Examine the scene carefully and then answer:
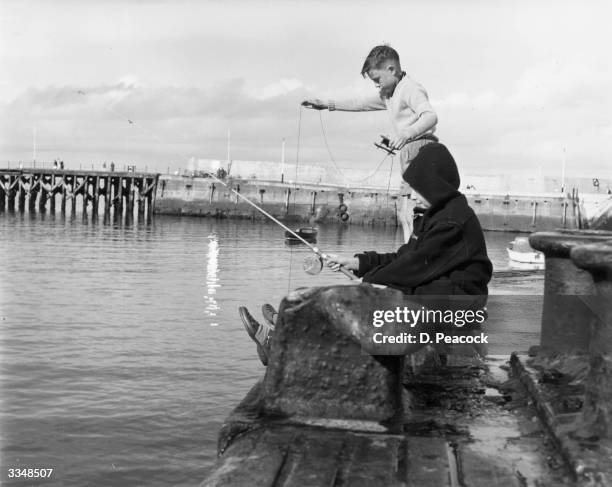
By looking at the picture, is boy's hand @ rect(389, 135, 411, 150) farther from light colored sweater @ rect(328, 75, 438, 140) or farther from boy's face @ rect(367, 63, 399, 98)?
boy's face @ rect(367, 63, 399, 98)

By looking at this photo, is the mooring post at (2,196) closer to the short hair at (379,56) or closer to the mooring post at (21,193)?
the mooring post at (21,193)

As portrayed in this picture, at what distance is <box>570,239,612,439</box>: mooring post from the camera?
3.63 m

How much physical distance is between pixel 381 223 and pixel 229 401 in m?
67.5

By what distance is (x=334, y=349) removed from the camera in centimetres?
436

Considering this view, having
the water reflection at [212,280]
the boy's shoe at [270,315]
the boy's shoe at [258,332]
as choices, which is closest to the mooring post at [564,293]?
the boy's shoe at [258,332]

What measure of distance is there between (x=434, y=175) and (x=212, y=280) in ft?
78.1

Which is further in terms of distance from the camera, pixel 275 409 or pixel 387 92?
pixel 387 92

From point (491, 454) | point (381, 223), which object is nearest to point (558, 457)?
point (491, 454)

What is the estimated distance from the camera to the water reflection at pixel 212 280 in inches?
837

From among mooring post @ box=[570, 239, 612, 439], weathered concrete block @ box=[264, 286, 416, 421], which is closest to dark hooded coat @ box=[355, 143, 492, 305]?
A: weathered concrete block @ box=[264, 286, 416, 421]

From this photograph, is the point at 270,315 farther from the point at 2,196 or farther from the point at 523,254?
the point at 2,196

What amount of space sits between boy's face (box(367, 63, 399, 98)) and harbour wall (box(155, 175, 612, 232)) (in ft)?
223

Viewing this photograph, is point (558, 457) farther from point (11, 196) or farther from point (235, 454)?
point (11, 196)

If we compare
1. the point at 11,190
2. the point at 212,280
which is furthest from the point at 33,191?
the point at 212,280
